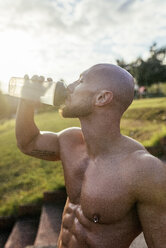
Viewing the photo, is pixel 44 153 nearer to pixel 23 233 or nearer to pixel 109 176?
pixel 109 176

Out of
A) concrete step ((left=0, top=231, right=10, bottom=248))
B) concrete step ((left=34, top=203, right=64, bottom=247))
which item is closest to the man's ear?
concrete step ((left=34, top=203, right=64, bottom=247))

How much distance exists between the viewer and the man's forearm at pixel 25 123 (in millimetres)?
1665

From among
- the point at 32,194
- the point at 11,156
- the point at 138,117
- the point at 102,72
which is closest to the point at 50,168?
the point at 32,194

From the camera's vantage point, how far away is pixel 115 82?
4.58 feet

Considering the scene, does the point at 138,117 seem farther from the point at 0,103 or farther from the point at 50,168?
the point at 0,103

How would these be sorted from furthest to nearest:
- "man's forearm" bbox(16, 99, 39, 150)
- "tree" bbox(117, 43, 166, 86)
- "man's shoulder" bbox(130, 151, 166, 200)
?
"tree" bbox(117, 43, 166, 86) < "man's forearm" bbox(16, 99, 39, 150) < "man's shoulder" bbox(130, 151, 166, 200)

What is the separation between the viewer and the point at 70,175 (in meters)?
1.60

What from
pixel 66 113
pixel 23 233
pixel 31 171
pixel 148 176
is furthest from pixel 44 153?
pixel 31 171

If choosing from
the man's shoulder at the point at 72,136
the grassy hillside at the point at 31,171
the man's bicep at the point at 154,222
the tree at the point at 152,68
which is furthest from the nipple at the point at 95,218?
the tree at the point at 152,68

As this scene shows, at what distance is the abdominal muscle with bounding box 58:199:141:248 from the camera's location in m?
1.45

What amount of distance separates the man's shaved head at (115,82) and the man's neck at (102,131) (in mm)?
91

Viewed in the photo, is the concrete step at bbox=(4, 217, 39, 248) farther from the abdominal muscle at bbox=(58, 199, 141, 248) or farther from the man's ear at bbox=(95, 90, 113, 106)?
the man's ear at bbox=(95, 90, 113, 106)

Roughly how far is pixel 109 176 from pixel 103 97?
428 mm

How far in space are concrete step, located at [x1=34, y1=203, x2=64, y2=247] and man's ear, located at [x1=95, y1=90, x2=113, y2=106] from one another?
85.2 inches
